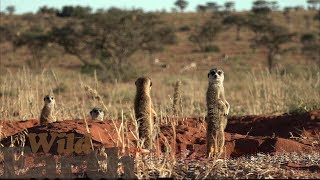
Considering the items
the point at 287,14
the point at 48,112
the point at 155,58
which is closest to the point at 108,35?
the point at 155,58

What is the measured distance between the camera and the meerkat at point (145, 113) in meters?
5.11

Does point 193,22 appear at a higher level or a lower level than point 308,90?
higher

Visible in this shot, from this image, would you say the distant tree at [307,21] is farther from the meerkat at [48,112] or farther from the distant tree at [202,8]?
the meerkat at [48,112]

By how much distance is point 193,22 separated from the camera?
1948 inches

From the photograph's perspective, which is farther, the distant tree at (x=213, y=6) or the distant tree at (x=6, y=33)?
the distant tree at (x=213, y=6)

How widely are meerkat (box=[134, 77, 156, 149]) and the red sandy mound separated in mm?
152

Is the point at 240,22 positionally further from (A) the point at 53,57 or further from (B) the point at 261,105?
(B) the point at 261,105

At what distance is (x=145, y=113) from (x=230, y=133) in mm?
1354

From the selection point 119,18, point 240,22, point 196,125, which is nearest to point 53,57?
point 119,18

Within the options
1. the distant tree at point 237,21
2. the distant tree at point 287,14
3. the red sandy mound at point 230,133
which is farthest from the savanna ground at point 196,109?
the distant tree at point 287,14

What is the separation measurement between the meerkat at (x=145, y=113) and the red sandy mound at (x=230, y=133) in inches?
6.0

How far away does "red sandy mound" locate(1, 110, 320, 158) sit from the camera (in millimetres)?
5371

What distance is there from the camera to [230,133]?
20.5 feet

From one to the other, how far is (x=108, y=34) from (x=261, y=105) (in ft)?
48.6
